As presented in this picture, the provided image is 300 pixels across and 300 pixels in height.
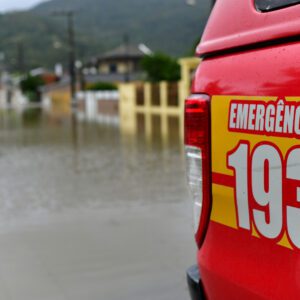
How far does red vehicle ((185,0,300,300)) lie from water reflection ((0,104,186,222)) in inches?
192

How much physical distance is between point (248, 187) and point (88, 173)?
8.40 m

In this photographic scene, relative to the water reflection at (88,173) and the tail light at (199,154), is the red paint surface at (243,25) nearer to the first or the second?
the tail light at (199,154)

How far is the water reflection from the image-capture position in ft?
25.9

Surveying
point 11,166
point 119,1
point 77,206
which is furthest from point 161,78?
point 119,1

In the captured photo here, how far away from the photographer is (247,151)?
2.13m

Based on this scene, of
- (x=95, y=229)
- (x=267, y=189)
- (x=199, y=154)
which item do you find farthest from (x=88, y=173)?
(x=267, y=189)

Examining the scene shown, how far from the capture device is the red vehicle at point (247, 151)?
6.55ft

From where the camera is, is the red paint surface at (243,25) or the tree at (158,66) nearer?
the red paint surface at (243,25)

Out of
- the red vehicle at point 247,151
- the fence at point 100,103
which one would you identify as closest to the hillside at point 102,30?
the fence at point 100,103

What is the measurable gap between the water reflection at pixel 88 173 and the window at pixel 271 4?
517cm

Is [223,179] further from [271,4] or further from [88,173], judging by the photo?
[88,173]

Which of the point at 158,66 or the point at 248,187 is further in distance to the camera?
the point at 158,66

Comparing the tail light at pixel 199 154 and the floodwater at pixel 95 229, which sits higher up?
the tail light at pixel 199 154

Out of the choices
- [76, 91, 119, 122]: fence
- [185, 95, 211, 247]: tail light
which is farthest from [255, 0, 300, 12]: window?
[76, 91, 119, 122]: fence
